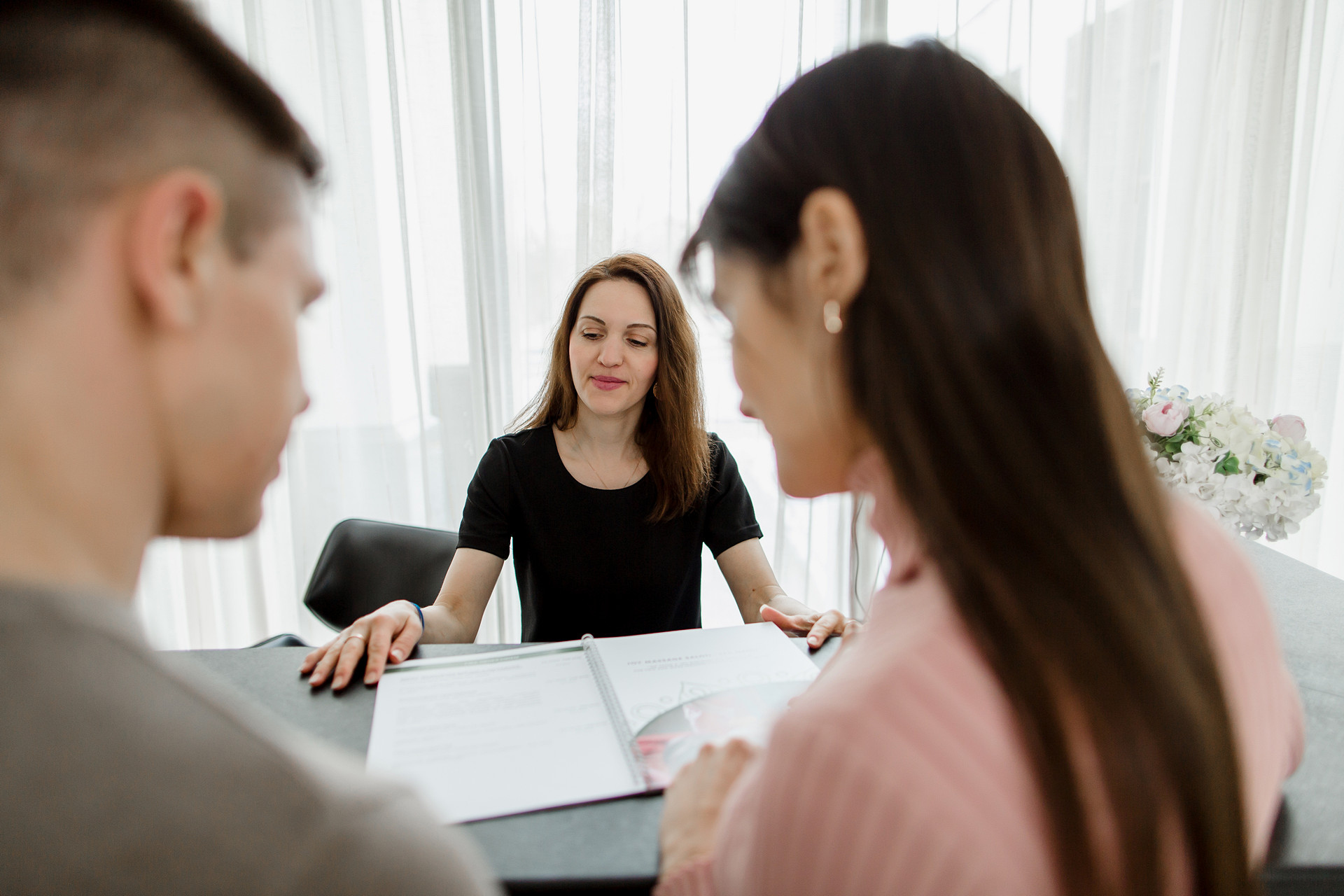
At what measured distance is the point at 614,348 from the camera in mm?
1758

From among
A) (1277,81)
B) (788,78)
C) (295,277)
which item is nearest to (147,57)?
(295,277)

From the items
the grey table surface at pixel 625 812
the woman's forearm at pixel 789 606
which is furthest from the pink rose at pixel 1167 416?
the woman's forearm at pixel 789 606

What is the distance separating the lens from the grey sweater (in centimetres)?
32

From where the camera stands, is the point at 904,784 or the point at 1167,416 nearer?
the point at 904,784

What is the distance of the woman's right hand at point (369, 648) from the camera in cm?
103

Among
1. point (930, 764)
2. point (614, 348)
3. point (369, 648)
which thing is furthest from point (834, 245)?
point (614, 348)

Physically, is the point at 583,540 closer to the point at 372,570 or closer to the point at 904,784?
the point at 372,570

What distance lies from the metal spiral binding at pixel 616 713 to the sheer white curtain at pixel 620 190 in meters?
1.54

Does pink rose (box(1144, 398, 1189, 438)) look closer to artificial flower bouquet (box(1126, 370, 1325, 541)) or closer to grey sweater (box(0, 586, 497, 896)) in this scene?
artificial flower bouquet (box(1126, 370, 1325, 541))

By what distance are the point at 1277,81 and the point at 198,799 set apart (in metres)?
3.44

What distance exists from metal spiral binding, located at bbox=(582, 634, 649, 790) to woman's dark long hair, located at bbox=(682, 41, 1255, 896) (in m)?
0.48

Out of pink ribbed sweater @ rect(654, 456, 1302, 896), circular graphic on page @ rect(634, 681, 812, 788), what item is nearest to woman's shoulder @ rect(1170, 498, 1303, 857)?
pink ribbed sweater @ rect(654, 456, 1302, 896)

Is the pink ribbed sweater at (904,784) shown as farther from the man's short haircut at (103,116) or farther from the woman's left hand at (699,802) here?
the man's short haircut at (103,116)

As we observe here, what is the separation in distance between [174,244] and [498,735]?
0.67m
